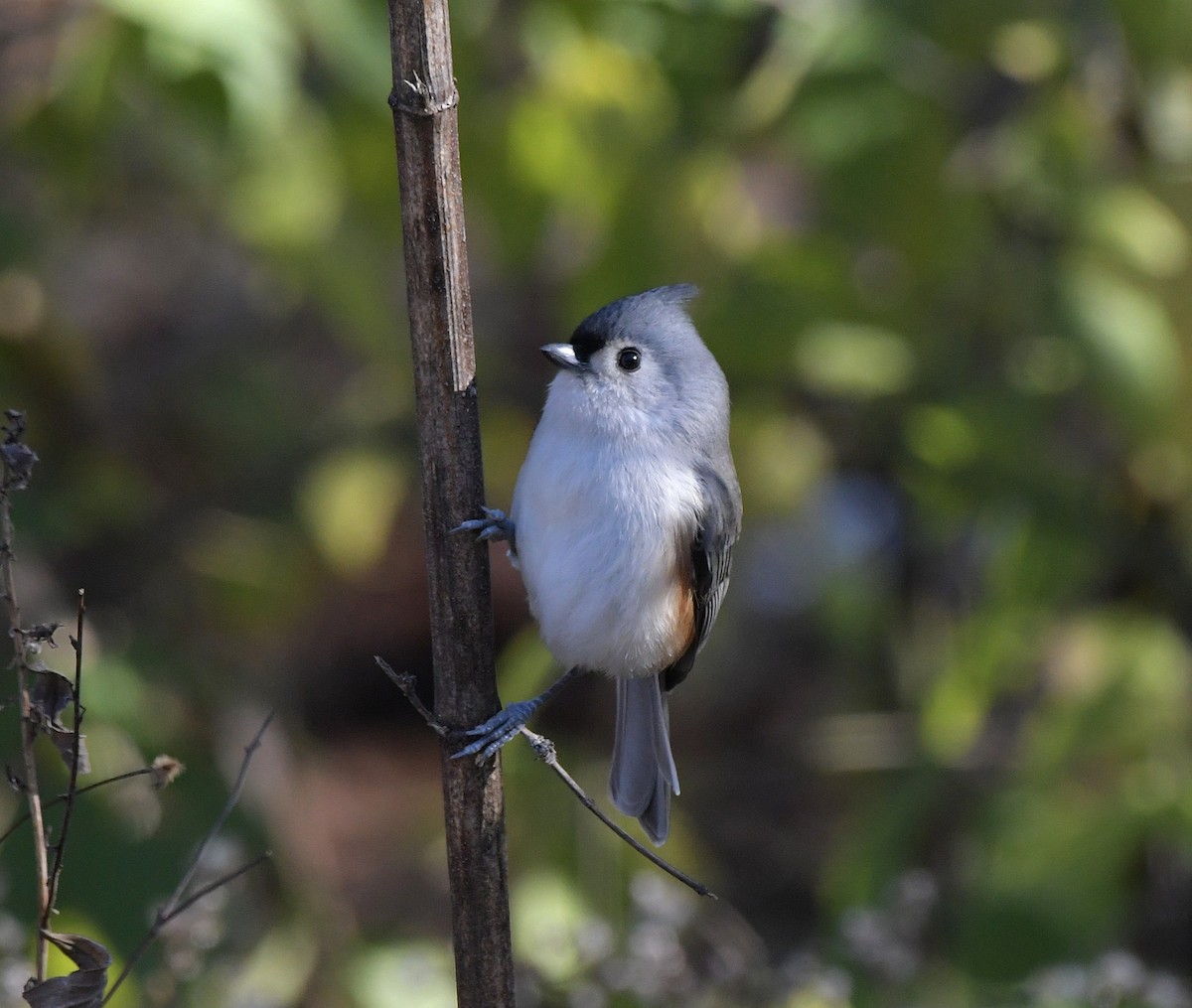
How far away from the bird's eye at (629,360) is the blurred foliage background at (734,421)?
1.53 ft

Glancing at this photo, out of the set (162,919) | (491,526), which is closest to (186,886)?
(162,919)

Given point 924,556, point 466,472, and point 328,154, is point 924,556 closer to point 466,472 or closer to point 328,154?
point 328,154

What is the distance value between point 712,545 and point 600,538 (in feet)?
0.72

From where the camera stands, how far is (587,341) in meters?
1.97

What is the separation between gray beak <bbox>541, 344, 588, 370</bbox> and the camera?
1933 millimetres

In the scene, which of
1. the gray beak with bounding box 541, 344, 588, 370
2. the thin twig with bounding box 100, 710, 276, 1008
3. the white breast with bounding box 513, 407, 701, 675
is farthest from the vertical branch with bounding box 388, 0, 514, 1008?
the gray beak with bounding box 541, 344, 588, 370

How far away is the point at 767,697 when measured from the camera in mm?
4422

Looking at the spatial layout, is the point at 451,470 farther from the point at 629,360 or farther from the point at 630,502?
the point at 629,360

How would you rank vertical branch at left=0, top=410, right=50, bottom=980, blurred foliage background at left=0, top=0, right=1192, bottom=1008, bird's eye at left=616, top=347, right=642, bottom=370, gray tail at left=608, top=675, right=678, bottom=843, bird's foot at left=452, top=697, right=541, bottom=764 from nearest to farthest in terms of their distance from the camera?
vertical branch at left=0, top=410, right=50, bottom=980 < bird's foot at left=452, top=697, right=541, bottom=764 < bird's eye at left=616, top=347, right=642, bottom=370 < gray tail at left=608, top=675, right=678, bottom=843 < blurred foliage background at left=0, top=0, right=1192, bottom=1008

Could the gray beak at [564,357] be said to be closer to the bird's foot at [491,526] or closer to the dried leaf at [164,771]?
the bird's foot at [491,526]

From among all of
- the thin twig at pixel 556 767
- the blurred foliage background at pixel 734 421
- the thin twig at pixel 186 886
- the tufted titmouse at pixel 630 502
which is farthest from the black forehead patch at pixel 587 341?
the thin twig at pixel 186 886

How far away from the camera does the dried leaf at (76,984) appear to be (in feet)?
3.56

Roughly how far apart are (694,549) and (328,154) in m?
1.11

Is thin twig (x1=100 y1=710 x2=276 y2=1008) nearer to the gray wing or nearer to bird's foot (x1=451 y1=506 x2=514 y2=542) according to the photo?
bird's foot (x1=451 y1=506 x2=514 y2=542)
